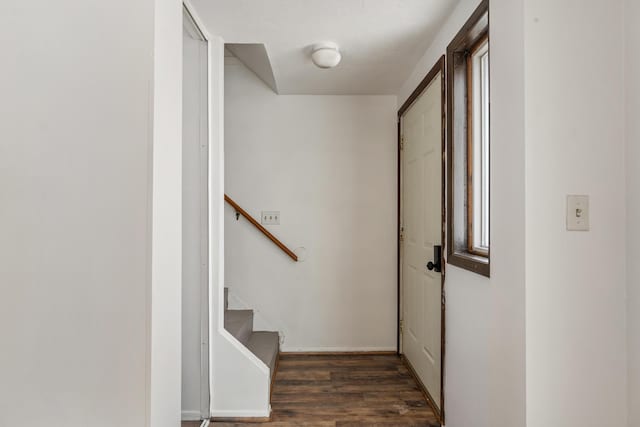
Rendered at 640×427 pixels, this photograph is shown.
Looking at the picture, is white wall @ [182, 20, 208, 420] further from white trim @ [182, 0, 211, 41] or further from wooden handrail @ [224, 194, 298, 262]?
wooden handrail @ [224, 194, 298, 262]

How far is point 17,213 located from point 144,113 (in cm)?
49

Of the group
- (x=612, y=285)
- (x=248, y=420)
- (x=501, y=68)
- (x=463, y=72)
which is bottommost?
(x=248, y=420)

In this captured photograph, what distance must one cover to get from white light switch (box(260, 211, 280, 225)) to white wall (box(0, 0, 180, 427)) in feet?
7.22

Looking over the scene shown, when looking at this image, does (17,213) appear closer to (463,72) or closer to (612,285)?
(612,285)

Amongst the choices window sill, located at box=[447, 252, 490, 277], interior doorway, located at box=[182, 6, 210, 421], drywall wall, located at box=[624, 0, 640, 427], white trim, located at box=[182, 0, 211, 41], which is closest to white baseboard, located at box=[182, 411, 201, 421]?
interior doorway, located at box=[182, 6, 210, 421]

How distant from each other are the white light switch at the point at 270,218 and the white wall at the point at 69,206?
2200 millimetres

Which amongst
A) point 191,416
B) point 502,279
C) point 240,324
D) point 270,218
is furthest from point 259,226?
point 502,279

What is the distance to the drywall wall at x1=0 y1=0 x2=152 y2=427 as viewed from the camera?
1.39ft

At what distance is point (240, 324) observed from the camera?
2.53m

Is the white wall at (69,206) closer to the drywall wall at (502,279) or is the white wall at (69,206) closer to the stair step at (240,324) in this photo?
the drywall wall at (502,279)

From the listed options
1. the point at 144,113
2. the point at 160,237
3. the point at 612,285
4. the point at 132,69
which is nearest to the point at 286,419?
the point at 160,237

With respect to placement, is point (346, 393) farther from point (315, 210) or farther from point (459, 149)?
point (459, 149)

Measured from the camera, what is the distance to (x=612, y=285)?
110 centimetres

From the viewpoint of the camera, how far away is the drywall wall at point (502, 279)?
45.1 inches
